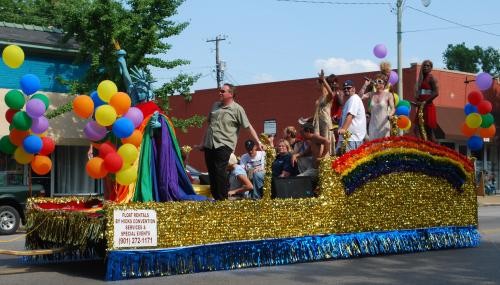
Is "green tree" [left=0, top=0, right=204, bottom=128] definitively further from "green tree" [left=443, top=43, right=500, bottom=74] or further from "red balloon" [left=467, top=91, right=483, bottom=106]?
"green tree" [left=443, top=43, right=500, bottom=74]

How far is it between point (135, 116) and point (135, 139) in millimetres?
311

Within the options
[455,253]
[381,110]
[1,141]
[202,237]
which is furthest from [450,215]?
[1,141]

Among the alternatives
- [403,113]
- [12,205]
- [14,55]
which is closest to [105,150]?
[14,55]

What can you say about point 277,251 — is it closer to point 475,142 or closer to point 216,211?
point 216,211

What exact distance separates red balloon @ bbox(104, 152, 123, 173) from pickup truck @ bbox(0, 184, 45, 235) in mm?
9588

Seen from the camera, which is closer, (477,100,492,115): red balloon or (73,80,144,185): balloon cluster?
(73,80,144,185): balloon cluster

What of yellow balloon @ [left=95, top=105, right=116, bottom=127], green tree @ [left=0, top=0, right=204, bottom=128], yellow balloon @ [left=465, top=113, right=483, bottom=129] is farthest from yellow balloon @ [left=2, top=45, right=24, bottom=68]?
green tree @ [left=0, top=0, right=204, bottom=128]

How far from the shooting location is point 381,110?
12055 mm

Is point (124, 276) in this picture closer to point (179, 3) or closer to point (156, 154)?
point (156, 154)

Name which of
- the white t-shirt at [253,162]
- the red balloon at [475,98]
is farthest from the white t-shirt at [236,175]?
the red balloon at [475,98]

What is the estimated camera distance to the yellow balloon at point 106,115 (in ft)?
28.8

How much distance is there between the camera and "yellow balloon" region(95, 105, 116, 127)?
8.78 metres

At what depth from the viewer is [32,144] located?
9.62m

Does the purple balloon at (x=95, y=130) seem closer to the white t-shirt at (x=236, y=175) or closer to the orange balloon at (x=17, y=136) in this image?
the orange balloon at (x=17, y=136)
